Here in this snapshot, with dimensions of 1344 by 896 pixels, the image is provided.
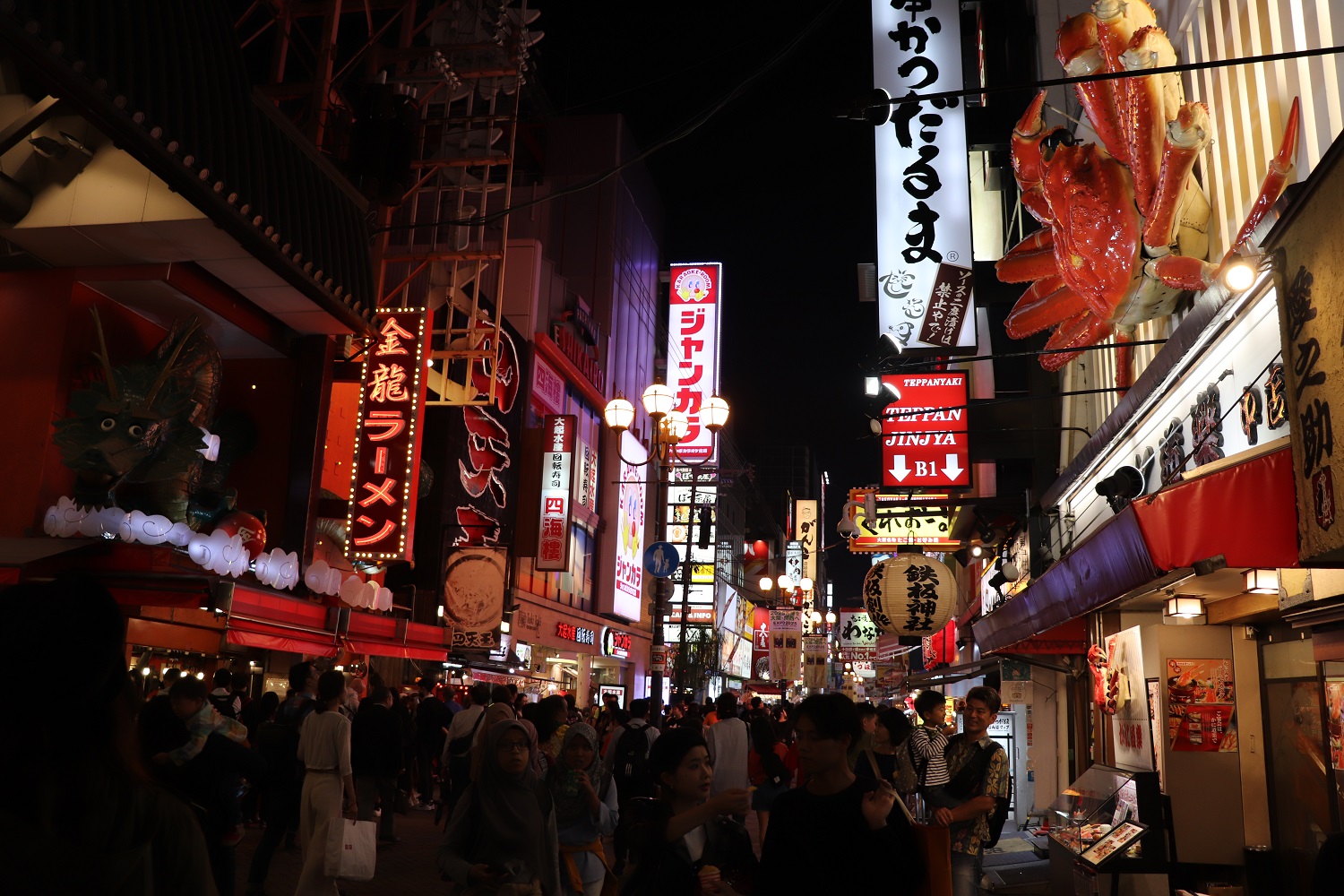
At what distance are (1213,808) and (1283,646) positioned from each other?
167 centimetres

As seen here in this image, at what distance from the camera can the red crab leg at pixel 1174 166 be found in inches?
335

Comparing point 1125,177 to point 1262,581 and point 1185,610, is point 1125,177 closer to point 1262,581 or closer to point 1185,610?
point 1262,581

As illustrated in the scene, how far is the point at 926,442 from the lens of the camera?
16859mm

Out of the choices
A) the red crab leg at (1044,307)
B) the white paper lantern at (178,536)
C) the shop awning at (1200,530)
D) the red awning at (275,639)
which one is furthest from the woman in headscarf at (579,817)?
the red crab leg at (1044,307)

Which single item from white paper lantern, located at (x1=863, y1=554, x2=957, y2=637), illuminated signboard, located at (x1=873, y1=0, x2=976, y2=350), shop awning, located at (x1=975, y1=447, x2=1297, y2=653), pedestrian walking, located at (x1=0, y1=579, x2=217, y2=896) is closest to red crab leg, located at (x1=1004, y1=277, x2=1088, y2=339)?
illuminated signboard, located at (x1=873, y1=0, x2=976, y2=350)

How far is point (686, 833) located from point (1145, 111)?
7.75 metres

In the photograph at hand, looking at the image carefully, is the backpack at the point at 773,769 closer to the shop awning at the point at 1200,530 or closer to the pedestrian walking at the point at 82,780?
the shop awning at the point at 1200,530

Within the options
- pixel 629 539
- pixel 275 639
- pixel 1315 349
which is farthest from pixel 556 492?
pixel 1315 349

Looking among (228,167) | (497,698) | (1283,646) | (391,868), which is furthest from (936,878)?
(228,167)

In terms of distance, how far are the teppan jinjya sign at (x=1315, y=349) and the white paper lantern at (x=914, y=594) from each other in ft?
35.3

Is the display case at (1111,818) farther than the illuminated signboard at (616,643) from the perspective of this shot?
No

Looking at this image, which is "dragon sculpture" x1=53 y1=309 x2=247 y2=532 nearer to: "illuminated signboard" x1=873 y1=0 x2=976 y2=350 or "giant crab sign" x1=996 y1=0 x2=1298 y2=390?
"illuminated signboard" x1=873 y1=0 x2=976 y2=350

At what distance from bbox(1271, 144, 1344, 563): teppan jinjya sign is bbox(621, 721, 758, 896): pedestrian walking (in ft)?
10.1

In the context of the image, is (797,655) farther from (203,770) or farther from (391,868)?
(203,770)
